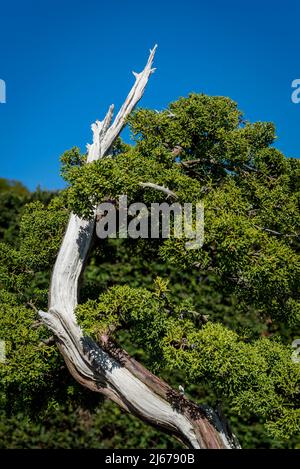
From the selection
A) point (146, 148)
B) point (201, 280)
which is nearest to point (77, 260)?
point (146, 148)

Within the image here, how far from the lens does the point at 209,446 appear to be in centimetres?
427

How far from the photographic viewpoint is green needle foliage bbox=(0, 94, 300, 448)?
155 inches

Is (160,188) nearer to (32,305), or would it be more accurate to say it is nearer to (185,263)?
(185,263)

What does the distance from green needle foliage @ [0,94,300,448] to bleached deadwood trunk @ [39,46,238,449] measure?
6.8 inches

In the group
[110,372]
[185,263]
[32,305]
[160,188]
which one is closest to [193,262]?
[185,263]

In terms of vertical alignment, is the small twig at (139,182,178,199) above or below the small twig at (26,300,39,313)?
above

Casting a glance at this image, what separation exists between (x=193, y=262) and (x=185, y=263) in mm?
57

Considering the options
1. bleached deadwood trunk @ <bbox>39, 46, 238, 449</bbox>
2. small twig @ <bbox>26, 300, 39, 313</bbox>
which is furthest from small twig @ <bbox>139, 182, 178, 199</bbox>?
small twig @ <bbox>26, 300, 39, 313</bbox>

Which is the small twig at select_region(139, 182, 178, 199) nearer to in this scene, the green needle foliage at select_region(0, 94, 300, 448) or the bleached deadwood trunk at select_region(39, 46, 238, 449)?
the green needle foliage at select_region(0, 94, 300, 448)

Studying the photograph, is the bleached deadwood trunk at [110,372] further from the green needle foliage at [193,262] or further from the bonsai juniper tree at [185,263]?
the green needle foliage at [193,262]

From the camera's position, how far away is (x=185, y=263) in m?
3.98
